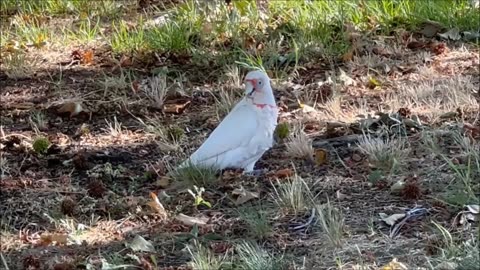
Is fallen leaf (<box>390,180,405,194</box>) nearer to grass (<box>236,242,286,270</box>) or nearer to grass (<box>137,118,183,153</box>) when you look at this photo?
grass (<box>236,242,286,270</box>)

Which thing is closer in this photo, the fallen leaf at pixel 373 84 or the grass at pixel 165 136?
the grass at pixel 165 136

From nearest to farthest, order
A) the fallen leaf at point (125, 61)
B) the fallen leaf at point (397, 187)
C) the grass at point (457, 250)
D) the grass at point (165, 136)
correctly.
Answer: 1. the grass at point (457, 250)
2. the fallen leaf at point (397, 187)
3. the grass at point (165, 136)
4. the fallen leaf at point (125, 61)

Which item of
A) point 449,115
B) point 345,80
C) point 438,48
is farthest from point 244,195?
point 438,48

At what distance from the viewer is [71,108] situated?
13.4 feet

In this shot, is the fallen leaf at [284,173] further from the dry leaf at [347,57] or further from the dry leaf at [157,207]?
the dry leaf at [347,57]

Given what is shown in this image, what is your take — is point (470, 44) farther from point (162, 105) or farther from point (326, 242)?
point (326, 242)

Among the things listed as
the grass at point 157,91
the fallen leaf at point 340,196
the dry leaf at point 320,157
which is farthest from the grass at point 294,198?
the grass at point 157,91

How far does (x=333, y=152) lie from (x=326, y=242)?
0.83m

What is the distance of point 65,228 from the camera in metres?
2.89

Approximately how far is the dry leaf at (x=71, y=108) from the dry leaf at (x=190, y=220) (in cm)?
131

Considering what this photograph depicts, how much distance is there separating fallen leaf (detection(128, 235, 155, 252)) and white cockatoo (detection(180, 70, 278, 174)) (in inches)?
19.5

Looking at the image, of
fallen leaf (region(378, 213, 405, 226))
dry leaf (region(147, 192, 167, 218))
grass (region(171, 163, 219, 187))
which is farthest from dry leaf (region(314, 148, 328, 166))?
dry leaf (region(147, 192, 167, 218))

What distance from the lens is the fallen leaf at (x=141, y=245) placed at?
2715mm

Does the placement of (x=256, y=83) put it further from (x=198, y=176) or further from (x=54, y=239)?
(x=54, y=239)
